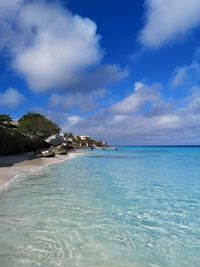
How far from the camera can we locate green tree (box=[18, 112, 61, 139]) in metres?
87.0

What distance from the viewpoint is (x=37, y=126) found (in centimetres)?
8975

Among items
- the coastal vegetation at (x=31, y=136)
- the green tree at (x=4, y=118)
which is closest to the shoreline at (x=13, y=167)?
the coastal vegetation at (x=31, y=136)

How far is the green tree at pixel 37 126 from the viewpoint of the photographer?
87019 millimetres

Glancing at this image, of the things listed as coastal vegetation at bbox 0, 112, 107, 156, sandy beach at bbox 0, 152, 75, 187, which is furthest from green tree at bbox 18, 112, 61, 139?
sandy beach at bbox 0, 152, 75, 187

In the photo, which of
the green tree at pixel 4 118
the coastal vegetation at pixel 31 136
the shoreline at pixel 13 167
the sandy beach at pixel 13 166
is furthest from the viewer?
the green tree at pixel 4 118

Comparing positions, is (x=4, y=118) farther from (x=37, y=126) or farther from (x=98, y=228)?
(x=98, y=228)

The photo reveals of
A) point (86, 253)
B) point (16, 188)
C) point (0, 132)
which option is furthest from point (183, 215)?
point (0, 132)

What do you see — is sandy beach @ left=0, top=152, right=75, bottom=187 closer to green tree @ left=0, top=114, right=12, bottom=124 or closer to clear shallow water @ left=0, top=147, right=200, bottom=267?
clear shallow water @ left=0, top=147, right=200, bottom=267

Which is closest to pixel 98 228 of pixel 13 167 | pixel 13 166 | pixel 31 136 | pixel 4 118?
pixel 13 167

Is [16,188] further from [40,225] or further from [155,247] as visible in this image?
[155,247]

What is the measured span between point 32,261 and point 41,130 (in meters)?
86.2

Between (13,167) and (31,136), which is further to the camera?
(31,136)

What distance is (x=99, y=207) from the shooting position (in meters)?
11.9

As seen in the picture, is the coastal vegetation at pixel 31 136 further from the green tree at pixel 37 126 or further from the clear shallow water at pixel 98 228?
the clear shallow water at pixel 98 228
